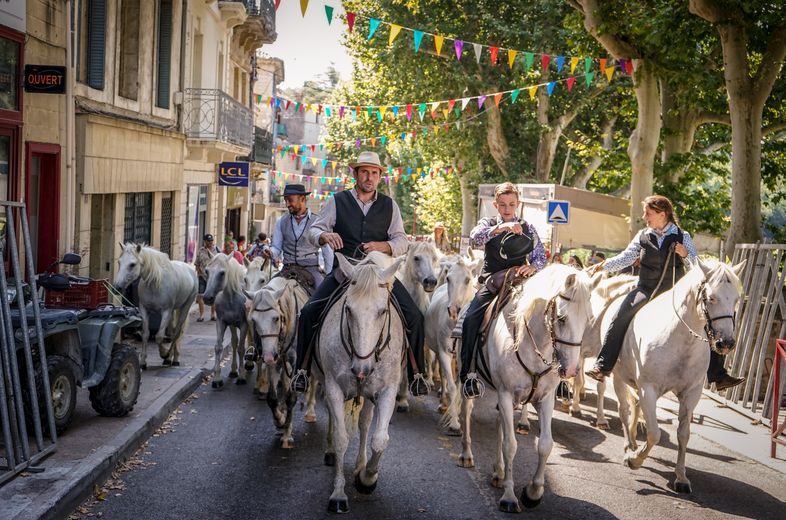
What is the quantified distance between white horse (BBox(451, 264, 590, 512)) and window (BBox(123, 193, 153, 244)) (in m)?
11.1

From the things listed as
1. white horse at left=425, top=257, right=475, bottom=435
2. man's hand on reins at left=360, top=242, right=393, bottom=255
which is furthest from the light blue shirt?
Result: man's hand on reins at left=360, top=242, right=393, bottom=255

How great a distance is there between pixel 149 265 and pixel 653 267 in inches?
294

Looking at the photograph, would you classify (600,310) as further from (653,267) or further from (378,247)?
(378,247)

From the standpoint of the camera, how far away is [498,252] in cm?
827

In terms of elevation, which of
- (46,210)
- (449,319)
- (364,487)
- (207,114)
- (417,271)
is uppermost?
(207,114)

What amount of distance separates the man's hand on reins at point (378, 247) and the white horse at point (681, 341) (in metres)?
2.70

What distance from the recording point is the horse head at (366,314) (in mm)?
6676

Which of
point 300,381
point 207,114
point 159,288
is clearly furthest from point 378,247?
point 207,114

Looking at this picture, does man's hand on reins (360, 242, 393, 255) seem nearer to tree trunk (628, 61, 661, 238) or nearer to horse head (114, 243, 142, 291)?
horse head (114, 243, 142, 291)

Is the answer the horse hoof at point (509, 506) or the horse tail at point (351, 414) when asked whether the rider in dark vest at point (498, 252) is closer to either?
the horse tail at point (351, 414)

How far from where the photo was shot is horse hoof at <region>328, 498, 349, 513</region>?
6828mm

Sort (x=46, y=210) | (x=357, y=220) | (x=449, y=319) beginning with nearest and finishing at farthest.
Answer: (x=357, y=220) < (x=449, y=319) < (x=46, y=210)

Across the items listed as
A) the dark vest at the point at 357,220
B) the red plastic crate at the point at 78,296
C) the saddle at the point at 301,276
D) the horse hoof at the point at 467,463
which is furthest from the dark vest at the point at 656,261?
the red plastic crate at the point at 78,296

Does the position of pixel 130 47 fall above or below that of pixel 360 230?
above
